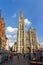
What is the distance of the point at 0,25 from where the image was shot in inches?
1854

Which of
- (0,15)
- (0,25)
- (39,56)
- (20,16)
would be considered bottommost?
(39,56)

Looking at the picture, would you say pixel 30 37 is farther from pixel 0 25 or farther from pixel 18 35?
pixel 0 25

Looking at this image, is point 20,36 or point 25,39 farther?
point 25,39

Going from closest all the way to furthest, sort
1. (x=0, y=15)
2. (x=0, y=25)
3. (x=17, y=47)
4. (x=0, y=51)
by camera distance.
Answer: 1. (x=0, y=51)
2. (x=0, y=25)
3. (x=0, y=15)
4. (x=17, y=47)

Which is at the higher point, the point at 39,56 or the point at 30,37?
the point at 30,37

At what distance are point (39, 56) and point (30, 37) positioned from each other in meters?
109

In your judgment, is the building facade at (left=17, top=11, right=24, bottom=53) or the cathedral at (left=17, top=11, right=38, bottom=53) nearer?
the building facade at (left=17, top=11, right=24, bottom=53)

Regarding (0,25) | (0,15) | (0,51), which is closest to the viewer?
(0,51)

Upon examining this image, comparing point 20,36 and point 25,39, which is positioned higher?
point 20,36

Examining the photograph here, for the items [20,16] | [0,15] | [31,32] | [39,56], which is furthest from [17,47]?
[39,56]

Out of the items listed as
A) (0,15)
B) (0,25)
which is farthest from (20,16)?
(0,25)

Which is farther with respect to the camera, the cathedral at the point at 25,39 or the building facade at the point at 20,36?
the cathedral at the point at 25,39

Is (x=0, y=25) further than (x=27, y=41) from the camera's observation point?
No

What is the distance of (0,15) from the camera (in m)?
56.4
